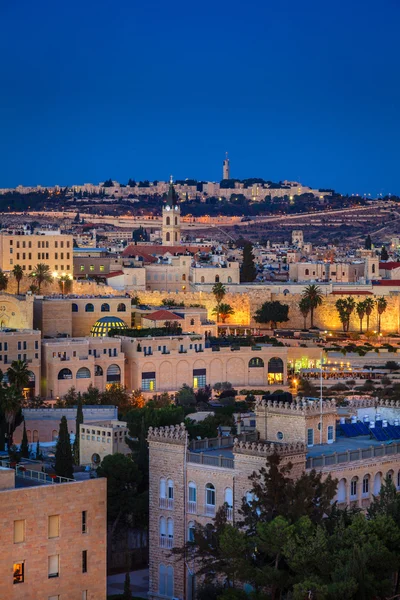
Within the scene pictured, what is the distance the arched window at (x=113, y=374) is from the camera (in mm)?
78500

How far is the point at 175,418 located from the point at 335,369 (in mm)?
29286

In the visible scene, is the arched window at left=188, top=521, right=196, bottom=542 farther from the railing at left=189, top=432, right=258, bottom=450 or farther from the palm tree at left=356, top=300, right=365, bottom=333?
the palm tree at left=356, top=300, right=365, bottom=333

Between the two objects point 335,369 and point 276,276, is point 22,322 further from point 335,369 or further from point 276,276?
point 276,276

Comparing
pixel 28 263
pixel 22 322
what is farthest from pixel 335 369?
pixel 28 263

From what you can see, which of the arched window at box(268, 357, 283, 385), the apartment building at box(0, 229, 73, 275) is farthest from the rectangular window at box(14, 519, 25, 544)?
the apartment building at box(0, 229, 73, 275)

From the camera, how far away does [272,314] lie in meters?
97.3

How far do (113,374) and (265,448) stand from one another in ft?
131

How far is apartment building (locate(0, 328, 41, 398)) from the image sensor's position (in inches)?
2970

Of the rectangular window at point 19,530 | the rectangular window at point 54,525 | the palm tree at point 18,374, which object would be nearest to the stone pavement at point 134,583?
the rectangular window at point 54,525

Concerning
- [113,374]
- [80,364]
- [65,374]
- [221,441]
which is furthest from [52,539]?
[113,374]

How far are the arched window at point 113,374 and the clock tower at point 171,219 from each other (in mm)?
37127

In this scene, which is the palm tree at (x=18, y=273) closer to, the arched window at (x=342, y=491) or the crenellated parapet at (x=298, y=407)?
the crenellated parapet at (x=298, y=407)

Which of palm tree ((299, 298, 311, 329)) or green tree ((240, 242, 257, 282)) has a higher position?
green tree ((240, 242, 257, 282))

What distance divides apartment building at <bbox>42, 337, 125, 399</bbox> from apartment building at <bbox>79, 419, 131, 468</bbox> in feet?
72.2
